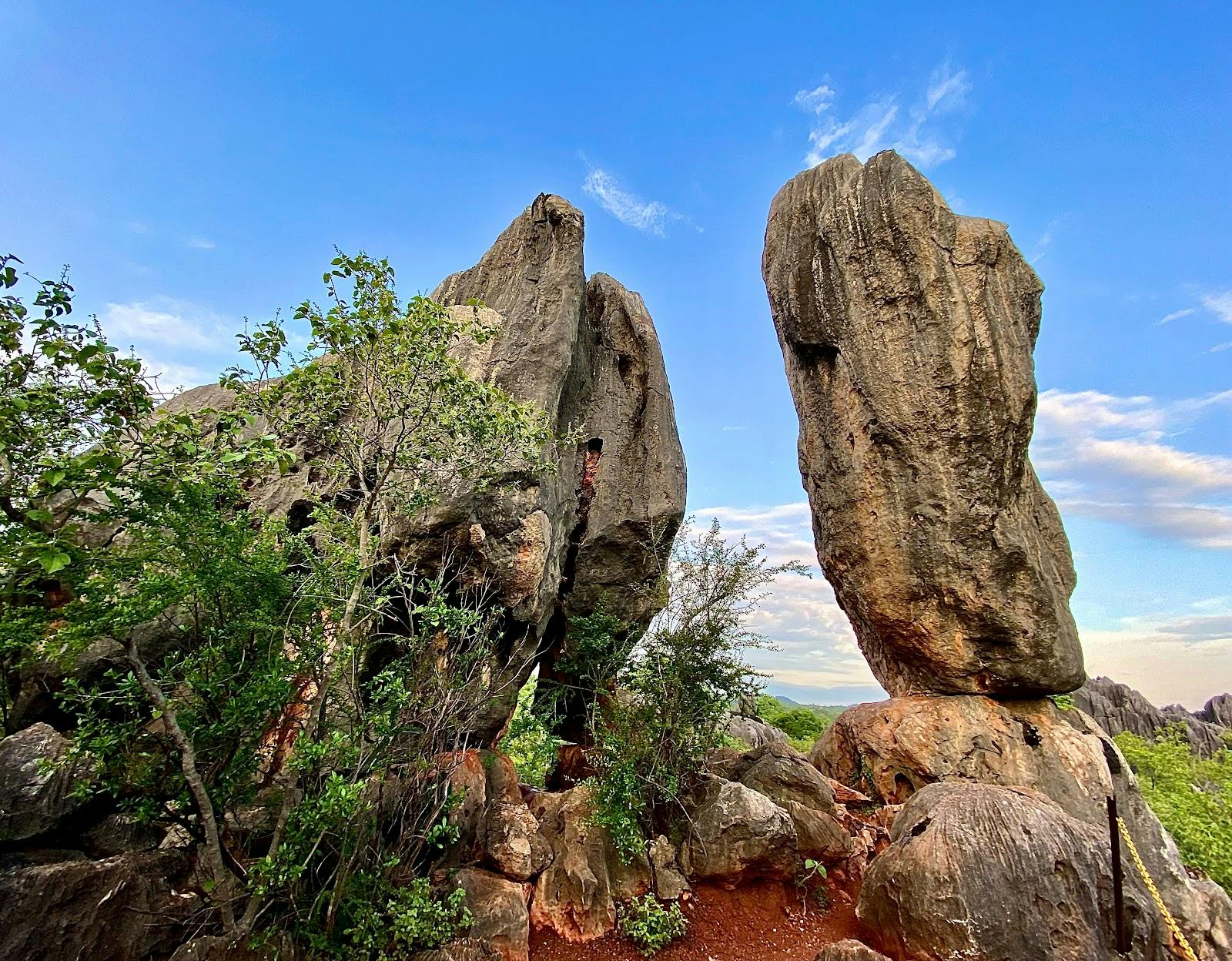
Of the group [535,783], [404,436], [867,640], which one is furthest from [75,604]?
[867,640]

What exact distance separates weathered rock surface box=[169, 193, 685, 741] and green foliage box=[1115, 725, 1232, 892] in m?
12.0

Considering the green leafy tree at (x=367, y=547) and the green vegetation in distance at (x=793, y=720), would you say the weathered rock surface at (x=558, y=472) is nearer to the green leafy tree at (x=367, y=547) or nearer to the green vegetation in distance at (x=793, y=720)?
the green leafy tree at (x=367, y=547)

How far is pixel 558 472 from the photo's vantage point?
11164 millimetres

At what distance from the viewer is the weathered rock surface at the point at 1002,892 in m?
5.58

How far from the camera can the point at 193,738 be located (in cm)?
539

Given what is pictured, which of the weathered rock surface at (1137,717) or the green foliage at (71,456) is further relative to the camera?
the weathered rock surface at (1137,717)

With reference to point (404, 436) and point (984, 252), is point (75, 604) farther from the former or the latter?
point (984, 252)

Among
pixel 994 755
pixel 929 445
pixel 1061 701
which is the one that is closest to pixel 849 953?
pixel 994 755

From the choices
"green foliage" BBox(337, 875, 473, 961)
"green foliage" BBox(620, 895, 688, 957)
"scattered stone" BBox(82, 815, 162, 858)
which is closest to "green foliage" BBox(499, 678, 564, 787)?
"green foliage" BBox(620, 895, 688, 957)

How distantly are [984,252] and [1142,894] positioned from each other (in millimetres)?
12354

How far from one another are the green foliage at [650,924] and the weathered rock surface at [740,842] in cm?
79

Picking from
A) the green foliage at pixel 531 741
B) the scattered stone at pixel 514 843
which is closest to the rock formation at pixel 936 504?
the green foliage at pixel 531 741

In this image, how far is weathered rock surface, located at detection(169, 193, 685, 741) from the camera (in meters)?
9.45

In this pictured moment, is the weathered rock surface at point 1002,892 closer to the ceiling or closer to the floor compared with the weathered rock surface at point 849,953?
closer to the ceiling
